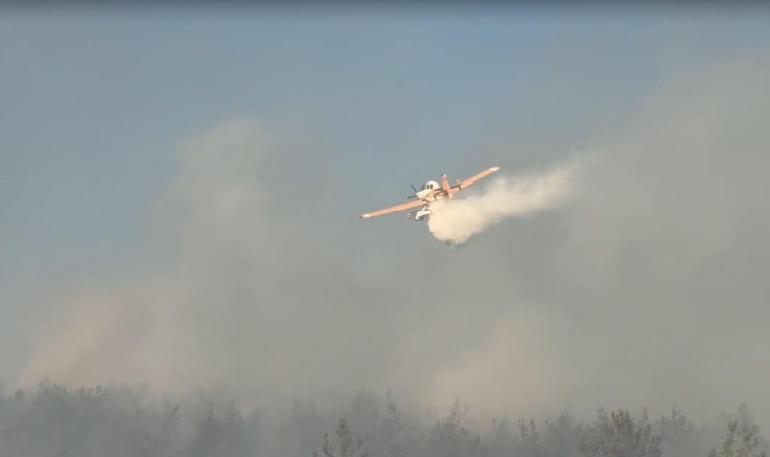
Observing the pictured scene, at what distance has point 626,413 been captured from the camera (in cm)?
9469

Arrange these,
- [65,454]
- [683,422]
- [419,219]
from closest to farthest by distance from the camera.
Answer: [419,219] → [683,422] → [65,454]

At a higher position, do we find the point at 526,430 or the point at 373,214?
the point at 373,214

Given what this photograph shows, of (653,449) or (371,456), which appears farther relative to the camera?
(371,456)

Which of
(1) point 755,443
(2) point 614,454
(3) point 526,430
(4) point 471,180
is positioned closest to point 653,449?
(2) point 614,454

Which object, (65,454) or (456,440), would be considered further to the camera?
(65,454)

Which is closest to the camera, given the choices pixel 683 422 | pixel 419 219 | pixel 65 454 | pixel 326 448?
pixel 419 219

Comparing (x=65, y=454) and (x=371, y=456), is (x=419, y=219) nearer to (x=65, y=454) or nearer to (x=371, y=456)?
(x=371, y=456)

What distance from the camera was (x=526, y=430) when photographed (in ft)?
520

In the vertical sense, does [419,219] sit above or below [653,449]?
above

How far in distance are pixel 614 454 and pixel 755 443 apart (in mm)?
13820

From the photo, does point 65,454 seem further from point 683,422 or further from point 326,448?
point 683,422

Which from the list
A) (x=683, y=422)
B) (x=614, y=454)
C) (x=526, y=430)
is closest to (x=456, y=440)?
(x=526, y=430)

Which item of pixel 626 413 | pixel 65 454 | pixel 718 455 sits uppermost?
pixel 65 454

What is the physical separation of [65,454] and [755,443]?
435 feet
